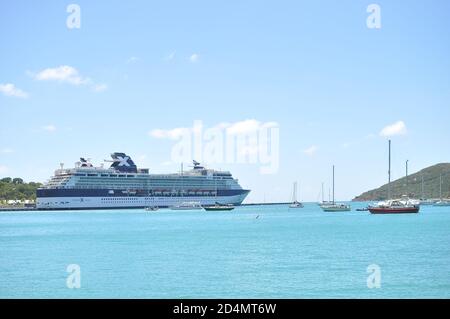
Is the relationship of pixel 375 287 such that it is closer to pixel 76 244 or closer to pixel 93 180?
pixel 76 244

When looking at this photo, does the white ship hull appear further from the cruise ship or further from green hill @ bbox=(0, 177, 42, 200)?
green hill @ bbox=(0, 177, 42, 200)

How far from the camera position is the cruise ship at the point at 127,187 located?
109m

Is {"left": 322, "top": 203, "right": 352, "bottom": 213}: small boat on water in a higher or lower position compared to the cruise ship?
lower

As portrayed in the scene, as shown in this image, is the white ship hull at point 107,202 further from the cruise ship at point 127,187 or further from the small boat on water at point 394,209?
the small boat on water at point 394,209

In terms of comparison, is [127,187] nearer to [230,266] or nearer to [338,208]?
[338,208]

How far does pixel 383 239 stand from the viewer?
4178cm

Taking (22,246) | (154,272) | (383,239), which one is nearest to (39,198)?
(22,246)

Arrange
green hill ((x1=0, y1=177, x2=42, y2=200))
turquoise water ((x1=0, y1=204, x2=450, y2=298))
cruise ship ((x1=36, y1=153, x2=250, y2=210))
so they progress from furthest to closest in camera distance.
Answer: green hill ((x1=0, y1=177, x2=42, y2=200)), cruise ship ((x1=36, y1=153, x2=250, y2=210)), turquoise water ((x1=0, y1=204, x2=450, y2=298))

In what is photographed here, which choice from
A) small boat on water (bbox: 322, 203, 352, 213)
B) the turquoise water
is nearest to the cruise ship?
small boat on water (bbox: 322, 203, 352, 213)

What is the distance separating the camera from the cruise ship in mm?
108625

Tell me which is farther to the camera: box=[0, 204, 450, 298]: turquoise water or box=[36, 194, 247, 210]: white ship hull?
box=[36, 194, 247, 210]: white ship hull

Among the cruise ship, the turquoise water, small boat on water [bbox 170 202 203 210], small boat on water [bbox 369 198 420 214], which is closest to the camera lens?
the turquoise water
